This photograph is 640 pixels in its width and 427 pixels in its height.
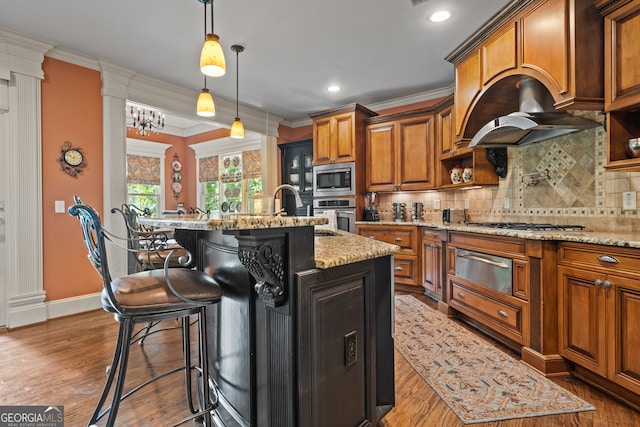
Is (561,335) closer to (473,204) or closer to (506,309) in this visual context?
(506,309)

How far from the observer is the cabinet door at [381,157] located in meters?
4.46

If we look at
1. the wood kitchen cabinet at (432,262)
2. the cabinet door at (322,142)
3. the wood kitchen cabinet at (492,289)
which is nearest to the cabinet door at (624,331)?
the wood kitchen cabinet at (492,289)

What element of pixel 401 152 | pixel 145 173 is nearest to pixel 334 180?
pixel 401 152

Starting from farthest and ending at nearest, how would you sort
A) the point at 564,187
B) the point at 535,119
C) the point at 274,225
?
the point at 564,187 < the point at 535,119 < the point at 274,225

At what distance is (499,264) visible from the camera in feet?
7.86

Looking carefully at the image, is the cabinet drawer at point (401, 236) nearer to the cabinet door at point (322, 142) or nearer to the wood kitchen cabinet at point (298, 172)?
the cabinet door at point (322, 142)

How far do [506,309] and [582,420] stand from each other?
32.3 inches

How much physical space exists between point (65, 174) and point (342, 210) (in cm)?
326

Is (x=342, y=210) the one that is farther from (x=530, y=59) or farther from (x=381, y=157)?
(x=530, y=59)

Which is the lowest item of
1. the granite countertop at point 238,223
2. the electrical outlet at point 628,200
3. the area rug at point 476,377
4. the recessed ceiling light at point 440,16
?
the area rug at point 476,377

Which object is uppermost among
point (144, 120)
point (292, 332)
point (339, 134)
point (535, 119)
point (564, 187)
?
point (144, 120)

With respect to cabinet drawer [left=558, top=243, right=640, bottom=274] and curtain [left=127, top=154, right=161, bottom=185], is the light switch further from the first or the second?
cabinet drawer [left=558, top=243, right=640, bottom=274]

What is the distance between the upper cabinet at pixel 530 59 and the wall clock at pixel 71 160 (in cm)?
385

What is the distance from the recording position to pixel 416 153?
425 centimetres
